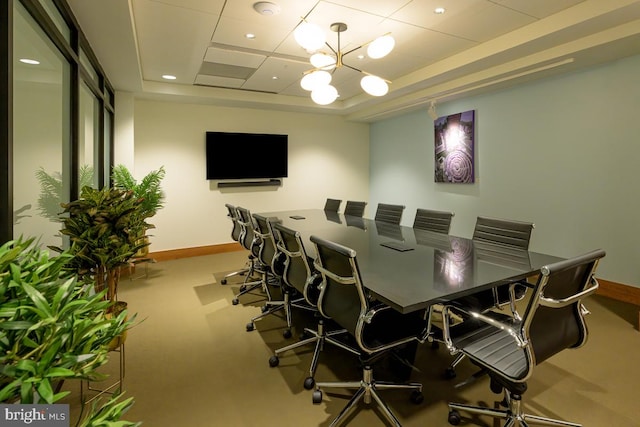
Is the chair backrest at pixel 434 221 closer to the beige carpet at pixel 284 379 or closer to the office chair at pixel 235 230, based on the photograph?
the beige carpet at pixel 284 379

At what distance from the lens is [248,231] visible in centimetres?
382

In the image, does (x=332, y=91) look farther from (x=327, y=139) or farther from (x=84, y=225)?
(x=327, y=139)

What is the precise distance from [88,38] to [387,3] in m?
2.68

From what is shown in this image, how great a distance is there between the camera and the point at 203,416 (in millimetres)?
1987

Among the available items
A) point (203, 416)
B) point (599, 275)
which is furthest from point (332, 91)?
point (599, 275)

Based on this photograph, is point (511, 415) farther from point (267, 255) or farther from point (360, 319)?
point (267, 255)

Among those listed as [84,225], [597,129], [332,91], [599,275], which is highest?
[332,91]

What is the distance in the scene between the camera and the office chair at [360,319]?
173cm

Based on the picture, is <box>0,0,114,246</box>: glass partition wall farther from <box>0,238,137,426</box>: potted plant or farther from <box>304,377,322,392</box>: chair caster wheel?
<box>304,377,322,392</box>: chair caster wheel

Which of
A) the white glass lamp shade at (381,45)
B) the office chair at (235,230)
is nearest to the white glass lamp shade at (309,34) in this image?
the white glass lamp shade at (381,45)

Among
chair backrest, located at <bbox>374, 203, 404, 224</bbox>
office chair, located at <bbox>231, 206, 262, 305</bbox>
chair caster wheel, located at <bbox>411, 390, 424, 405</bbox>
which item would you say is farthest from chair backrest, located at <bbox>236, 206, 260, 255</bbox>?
chair caster wheel, located at <bbox>411, 390, 424, 405</bbox>

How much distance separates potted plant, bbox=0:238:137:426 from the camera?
0.78 meters

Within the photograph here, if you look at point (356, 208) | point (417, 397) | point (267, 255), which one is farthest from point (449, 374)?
point (356, 208)

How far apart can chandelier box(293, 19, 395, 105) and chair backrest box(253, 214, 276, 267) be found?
4.39 ft
